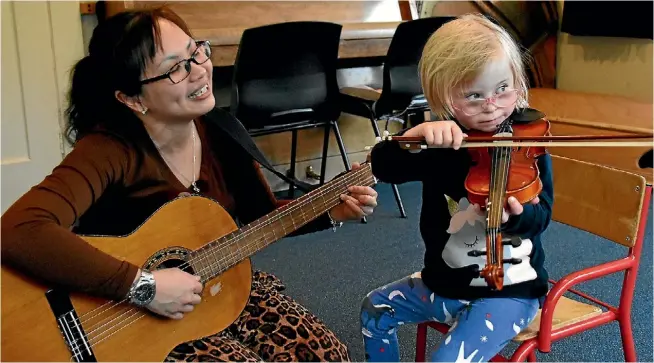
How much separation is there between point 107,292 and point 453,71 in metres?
0.66

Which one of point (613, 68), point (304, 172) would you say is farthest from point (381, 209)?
point (613, 68)

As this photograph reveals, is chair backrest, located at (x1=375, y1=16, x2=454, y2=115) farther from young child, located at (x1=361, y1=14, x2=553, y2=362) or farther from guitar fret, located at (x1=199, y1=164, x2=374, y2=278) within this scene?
young child, located at (x1=361, y1=14, x2=553, y2=362)

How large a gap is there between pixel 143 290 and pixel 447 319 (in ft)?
1.76

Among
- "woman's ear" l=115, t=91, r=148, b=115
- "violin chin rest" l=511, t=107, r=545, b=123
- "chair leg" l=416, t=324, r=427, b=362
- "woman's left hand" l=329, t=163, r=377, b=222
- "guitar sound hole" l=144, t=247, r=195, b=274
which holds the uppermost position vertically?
"woman's ear" l=115, t=91, r=148, b=115

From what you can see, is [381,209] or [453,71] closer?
[453,71]

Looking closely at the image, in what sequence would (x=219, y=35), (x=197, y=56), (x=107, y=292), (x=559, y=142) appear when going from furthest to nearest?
1. (x=219, y=35)
2. (x=197, y=56)
3. (x=107, y=292)
4. (x=559, y=142)

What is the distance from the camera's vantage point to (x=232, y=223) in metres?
1.28

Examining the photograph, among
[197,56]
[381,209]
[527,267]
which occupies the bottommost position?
[381,209]

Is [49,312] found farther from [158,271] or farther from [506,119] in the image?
[506,119]

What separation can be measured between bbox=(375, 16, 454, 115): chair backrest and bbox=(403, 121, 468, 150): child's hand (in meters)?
1.65

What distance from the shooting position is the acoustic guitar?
102cm

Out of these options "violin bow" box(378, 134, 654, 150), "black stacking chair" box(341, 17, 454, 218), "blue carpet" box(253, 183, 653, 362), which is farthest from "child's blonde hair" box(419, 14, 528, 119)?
"black stacking chair" box(341, 17, 454, 218)

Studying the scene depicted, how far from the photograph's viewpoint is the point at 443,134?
3.21 feet

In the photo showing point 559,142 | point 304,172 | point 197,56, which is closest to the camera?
point 559,142
